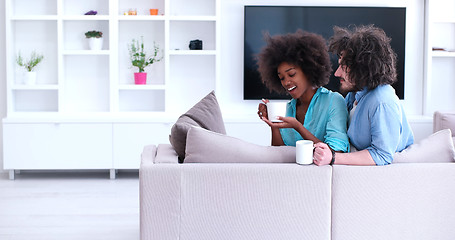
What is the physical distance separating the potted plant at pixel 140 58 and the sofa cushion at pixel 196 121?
95.2 inches

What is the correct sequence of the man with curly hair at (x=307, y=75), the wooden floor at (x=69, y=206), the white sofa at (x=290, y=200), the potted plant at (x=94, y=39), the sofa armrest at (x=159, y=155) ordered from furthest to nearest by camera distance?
the potted plant at (x=94, y=39), the wooden floor at (x=69, y=206), the man with curly hair at (x=307, y=75), the sofa armrest at (x=159, y=155), the white sofa at (x=290, y=200)

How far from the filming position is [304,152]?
2242 millimetres

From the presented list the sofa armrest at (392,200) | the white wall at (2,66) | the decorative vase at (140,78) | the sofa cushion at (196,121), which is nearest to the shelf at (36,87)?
the white wall at (2,66)

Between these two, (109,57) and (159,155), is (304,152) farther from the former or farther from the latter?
(109,57)

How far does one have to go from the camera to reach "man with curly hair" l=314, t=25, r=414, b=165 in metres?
2.27

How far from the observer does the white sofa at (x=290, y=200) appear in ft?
7.28

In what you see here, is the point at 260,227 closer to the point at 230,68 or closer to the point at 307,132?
the point at 307,132

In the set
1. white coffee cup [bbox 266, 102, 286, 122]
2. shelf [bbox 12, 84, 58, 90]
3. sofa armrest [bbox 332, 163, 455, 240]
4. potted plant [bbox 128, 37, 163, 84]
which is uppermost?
potted plant [bbox 128, 37, 163, 84]

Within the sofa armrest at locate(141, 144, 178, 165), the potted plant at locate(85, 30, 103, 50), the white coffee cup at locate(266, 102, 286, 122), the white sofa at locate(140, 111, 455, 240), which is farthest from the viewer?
the potted plant at locate(85, 30, 103, 50)

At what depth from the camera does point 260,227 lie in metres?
2.25

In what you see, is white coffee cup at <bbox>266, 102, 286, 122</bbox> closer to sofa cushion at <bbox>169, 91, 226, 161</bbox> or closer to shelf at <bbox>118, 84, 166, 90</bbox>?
sofa cushion at <bbox>169, 91, 226, 161</bbox>

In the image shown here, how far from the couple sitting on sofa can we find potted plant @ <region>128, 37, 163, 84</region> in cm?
268

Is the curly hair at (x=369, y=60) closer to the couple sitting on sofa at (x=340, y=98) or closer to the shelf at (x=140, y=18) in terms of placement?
the couple sitting on sofa at (x=340, y=98)

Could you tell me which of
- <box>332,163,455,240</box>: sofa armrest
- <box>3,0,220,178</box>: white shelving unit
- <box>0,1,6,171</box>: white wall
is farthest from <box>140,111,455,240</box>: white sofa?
<box>0,1,6,171</box>: white wall
